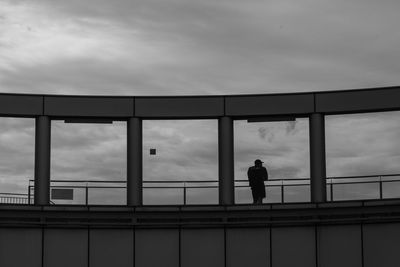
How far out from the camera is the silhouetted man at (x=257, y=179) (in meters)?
37.2

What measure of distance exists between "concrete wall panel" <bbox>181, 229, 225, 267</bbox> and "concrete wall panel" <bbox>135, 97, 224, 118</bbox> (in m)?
4.97

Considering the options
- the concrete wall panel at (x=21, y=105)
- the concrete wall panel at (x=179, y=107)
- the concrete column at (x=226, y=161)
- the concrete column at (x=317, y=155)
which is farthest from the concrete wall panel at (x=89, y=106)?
the concrete column at (x=317, y=155)

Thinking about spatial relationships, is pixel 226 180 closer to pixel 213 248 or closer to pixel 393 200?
pixel 213 248

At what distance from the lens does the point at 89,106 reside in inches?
1570

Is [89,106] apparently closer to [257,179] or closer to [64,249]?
[64,249]

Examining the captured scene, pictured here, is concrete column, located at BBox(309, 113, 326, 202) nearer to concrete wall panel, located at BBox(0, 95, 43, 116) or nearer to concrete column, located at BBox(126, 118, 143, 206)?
concrete column, located at BBox(126, 118, 143, 206)

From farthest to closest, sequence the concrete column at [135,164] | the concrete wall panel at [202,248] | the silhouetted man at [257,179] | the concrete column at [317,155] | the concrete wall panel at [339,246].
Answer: the concrete column at [135,164]
the concrete column at [317,155]
the concrete wall panel at [202,248]
the silhouetted man at [257,179]
the concrete wall panel at [339,246]

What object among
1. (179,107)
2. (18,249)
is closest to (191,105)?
(179,107)

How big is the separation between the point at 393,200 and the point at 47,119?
1423 cm

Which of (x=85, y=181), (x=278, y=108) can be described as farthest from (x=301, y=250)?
(x=85, y=181)

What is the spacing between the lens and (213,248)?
37938mm

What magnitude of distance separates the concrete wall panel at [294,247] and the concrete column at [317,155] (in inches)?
76.1

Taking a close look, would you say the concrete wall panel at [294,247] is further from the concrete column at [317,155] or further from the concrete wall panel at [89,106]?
the concrete wall panel at [89,106]

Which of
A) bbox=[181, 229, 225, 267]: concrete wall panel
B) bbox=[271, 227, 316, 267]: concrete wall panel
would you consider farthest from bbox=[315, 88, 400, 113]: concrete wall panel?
bbox=[181, 229, 225, 267]: concrete wall panel
